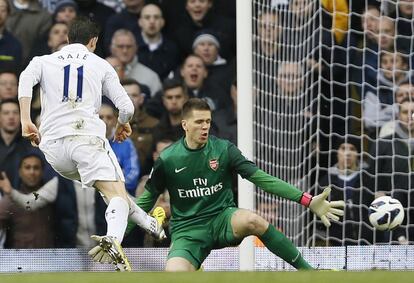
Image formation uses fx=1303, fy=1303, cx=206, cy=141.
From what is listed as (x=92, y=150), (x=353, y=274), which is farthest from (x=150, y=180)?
(x=353, y=274)

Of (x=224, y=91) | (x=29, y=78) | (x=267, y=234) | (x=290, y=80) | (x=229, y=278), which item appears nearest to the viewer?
(x=229, y=278)

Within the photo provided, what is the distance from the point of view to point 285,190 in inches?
393

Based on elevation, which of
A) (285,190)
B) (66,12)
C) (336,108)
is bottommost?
(285,190)

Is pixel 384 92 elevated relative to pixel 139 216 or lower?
elevated

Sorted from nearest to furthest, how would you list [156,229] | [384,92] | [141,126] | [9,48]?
[156,229]
[384,92]
[141,126]
[9,48]

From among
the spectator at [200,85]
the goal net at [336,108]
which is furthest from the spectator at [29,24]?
the goal net at [336,108]

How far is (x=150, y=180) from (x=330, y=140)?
115 inches

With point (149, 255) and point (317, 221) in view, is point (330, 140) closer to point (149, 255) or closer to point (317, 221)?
point (317, 221)

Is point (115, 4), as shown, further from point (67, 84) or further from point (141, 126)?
point (67, 84)

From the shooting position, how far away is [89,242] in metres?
12.9

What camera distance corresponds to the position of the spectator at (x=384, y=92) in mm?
12906

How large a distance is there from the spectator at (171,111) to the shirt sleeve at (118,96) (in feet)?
10.3

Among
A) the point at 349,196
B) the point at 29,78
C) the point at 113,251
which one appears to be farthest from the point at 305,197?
the point at 349,196

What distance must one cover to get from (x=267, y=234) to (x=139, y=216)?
3.31ft
